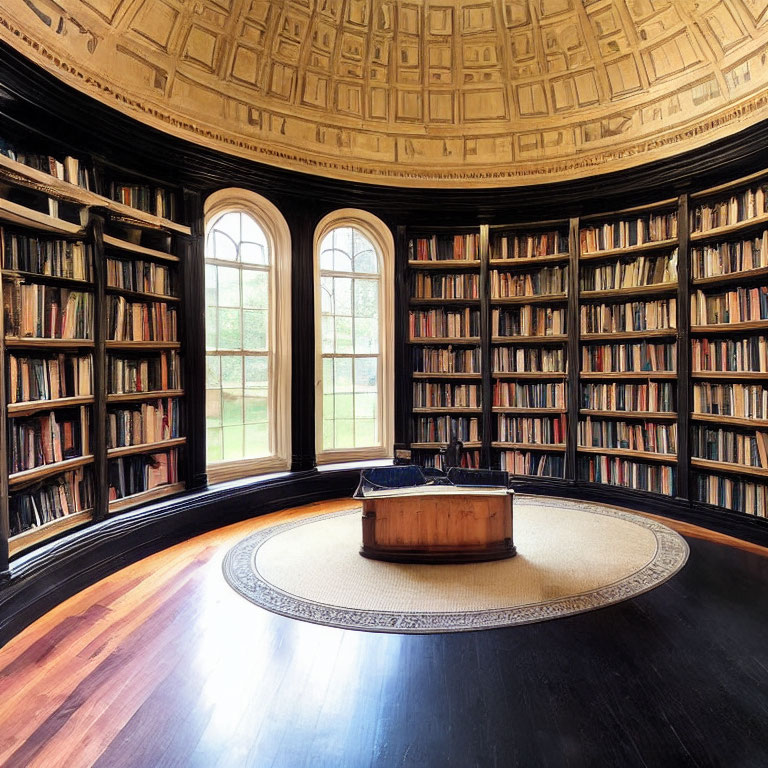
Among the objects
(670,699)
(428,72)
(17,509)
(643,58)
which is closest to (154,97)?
→ (428,72)

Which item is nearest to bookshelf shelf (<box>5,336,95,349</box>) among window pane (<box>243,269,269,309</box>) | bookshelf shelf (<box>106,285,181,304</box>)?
bookshelf shelf (<box>106,285,181,304</box>)

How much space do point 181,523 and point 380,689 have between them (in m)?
2.55

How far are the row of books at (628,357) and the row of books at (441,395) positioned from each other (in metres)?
1.17

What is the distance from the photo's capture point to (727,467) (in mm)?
4352

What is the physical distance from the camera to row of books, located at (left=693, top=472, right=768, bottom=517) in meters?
4.15

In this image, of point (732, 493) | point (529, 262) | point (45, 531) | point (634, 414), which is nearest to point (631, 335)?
point (634, 414)

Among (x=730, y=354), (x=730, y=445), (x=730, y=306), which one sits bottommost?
(x=730, y=445)

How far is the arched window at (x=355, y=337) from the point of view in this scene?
5.62 m

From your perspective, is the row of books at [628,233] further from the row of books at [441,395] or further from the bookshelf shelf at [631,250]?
the row of books at [441,395]

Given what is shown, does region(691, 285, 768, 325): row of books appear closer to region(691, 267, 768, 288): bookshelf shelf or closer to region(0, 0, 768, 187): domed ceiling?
region(691, 267, 768, 288): bookshelf shelf

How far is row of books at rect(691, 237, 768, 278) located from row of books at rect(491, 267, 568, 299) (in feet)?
3.85

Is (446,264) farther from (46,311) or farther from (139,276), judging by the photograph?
(46,311)

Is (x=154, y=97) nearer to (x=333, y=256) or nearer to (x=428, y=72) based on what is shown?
(x=333, y=256)

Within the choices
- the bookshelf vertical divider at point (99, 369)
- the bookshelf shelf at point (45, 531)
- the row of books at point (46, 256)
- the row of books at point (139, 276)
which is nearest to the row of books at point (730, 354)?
the row of books at point (139, 276)
